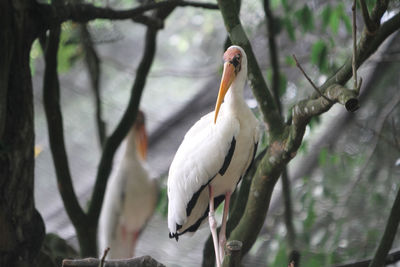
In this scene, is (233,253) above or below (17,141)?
below

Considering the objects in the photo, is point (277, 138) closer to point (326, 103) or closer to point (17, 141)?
point (326, 103)

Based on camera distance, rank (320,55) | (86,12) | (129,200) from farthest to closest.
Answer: (129,200), (320,55), (86,12)

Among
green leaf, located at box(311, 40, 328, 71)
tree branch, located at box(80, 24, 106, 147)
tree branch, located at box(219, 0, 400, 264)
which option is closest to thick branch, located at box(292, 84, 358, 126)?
tree branch, located at box(219, 0, 400, 264)

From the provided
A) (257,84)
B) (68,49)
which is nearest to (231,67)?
(257,84)

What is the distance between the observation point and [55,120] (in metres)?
2.83

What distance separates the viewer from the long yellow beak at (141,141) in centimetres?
411

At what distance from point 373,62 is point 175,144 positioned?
121cm

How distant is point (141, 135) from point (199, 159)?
2.14 metres

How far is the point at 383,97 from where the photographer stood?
11.6ft

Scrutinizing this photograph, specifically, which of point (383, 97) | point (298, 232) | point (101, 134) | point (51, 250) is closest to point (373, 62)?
point (383, 97)

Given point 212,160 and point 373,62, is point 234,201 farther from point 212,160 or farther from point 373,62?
point 373,62

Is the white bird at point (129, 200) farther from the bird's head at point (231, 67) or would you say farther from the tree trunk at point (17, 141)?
the bird's head at point (231, 67)

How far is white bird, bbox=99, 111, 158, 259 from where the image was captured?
13.1 feet

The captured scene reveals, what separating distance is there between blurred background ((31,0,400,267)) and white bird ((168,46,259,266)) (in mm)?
745
